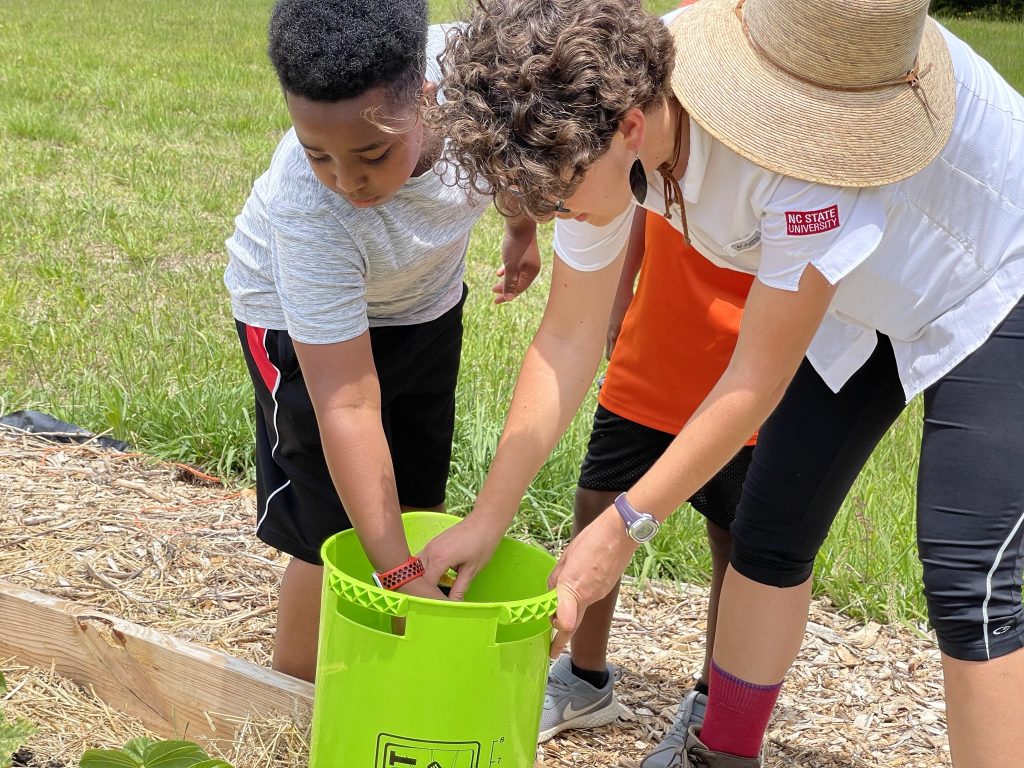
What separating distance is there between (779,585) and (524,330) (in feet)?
9.13

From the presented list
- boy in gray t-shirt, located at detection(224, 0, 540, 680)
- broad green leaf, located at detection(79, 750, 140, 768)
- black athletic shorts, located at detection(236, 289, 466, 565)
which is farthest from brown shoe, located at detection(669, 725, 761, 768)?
broad green leaf, located at detection(79, 750, 140, 768)

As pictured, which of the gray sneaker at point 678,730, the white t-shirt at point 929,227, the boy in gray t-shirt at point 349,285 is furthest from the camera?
the gray sneaker at point 678,730

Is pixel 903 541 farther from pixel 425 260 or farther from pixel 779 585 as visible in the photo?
pixel 425 260

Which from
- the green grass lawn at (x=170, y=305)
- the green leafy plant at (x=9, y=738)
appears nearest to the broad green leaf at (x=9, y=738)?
the green leafy plant at (x=9, y=738)

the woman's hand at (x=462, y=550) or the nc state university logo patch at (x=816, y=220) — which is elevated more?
the nc state university logo patch at (x=816, y=220)

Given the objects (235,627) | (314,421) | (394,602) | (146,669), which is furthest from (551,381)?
(235,627)

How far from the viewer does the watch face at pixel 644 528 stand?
5.32 feet

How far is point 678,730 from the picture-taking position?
2.39 metres

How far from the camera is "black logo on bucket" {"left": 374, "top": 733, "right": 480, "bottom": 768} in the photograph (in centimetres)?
160

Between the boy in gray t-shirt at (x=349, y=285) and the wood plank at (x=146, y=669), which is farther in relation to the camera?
the wood plank at (x=146, y=669)

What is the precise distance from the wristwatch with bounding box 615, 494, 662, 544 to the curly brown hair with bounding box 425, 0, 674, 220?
1.41ft

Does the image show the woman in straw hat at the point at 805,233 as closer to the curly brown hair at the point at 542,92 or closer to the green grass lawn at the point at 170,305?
the curly brown hair at the point at 542,92

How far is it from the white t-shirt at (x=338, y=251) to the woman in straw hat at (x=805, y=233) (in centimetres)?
24

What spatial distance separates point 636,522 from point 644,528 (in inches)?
0.5
